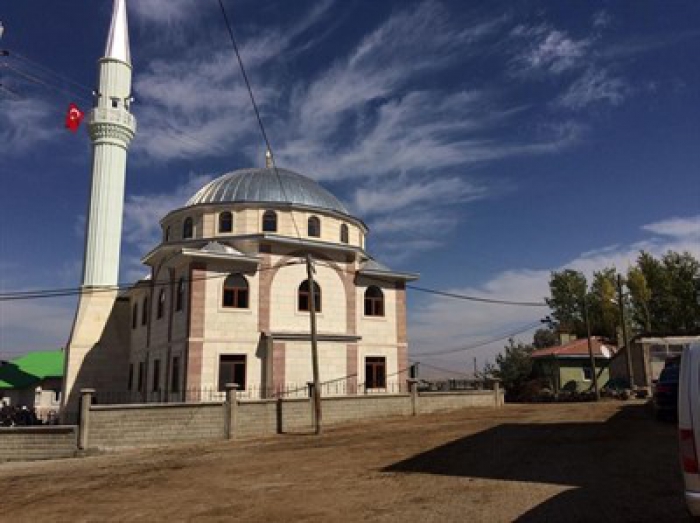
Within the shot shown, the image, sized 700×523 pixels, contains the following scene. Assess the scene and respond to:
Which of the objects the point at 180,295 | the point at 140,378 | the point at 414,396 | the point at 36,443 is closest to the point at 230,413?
the point at 36,443

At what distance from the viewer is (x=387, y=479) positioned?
1070 cm

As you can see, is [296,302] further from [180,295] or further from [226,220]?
[226,220]

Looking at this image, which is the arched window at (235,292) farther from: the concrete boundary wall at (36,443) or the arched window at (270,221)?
the concrete boundary wall at (36,443)

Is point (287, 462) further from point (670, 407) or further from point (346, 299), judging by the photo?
point (346, 299)

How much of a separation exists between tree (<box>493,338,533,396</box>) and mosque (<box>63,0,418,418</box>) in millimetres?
15614

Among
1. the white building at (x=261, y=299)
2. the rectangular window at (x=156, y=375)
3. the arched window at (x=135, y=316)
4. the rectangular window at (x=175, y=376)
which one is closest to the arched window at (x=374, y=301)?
the white building at (x=261, y=299)

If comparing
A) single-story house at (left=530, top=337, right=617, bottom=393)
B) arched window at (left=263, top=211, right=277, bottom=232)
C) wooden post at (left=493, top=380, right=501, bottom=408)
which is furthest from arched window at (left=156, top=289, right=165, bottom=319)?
single-story house at (left=530, top=337, right=617, bottom=393)

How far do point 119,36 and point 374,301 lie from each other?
21884 mm

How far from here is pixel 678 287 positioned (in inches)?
1906

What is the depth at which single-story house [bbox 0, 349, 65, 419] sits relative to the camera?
42.4 meters

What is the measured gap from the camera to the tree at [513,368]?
42750mm

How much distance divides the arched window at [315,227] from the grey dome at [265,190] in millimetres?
758

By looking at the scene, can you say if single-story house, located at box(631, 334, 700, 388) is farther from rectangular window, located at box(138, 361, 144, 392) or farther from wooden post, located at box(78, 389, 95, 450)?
wooden post, located at box(78, 389, 95, 450)

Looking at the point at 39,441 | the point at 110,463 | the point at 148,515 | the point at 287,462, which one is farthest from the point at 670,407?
the point at 39,441
